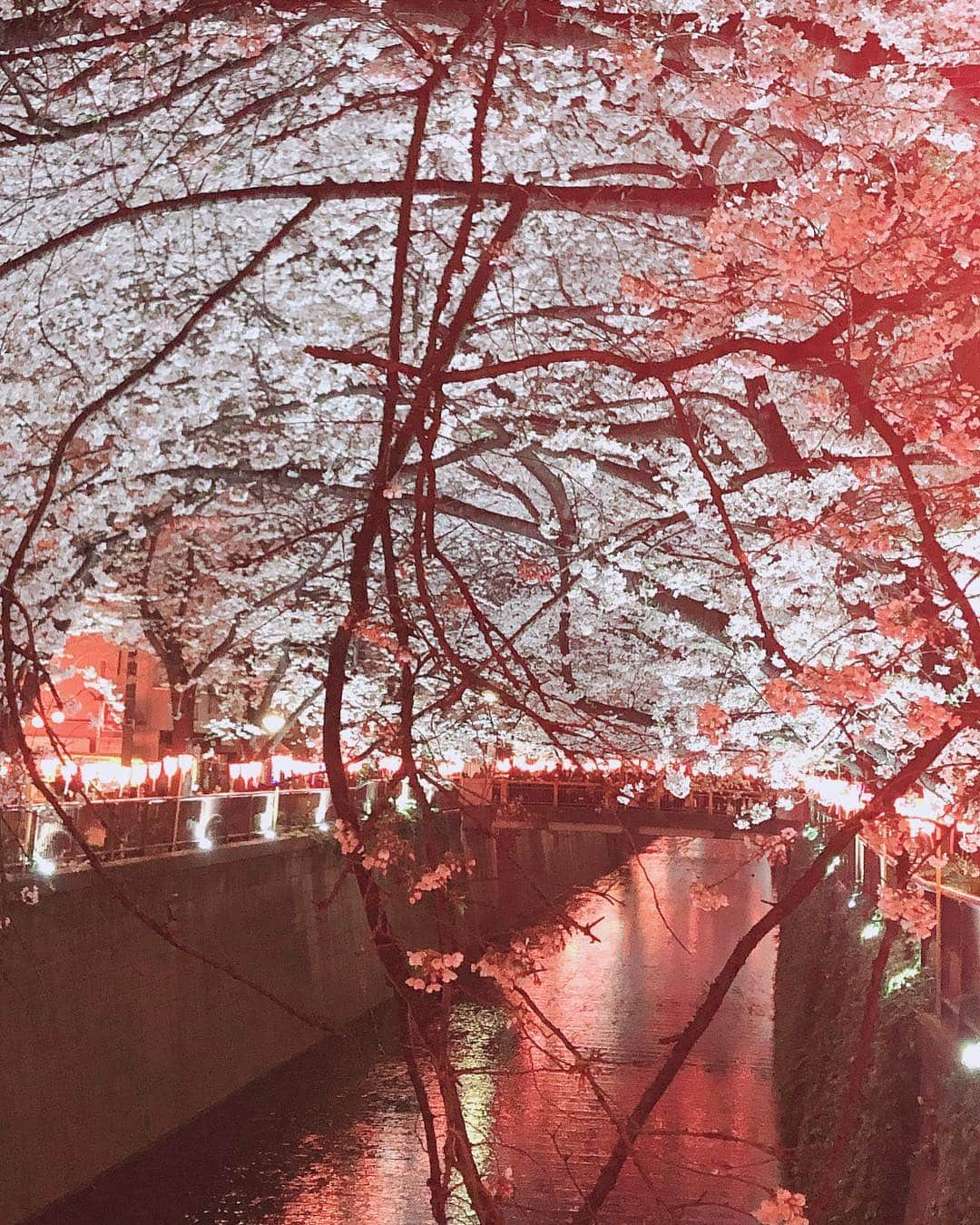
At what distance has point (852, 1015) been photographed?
13773 millimetres

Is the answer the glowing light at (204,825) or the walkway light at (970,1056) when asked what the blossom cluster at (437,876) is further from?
the glowing light at (204,825)

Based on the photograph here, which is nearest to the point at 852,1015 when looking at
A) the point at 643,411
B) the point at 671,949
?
the point at 643,411

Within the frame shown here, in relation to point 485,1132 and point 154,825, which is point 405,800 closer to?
point 485,1132

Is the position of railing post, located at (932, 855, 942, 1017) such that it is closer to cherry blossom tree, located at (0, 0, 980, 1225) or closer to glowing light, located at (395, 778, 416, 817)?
cherry blossom tree, located at (0, 0, 980, 1225)

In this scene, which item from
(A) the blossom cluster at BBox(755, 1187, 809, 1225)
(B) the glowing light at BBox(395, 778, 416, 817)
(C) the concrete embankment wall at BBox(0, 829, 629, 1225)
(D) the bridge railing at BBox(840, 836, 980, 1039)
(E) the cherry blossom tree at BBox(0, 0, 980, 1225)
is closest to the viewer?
(A) the blossom cluster at BBox(755, 1187, 809, 1225)

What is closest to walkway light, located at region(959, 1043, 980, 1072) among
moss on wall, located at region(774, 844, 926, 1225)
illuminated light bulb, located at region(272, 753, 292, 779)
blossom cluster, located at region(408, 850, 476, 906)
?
moss on wall, located at region(774, 844, 926, 1225)

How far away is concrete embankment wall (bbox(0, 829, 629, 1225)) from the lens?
39.9 ft

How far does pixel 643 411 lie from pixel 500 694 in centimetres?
955

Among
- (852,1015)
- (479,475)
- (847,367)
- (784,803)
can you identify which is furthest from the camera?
(784,803)

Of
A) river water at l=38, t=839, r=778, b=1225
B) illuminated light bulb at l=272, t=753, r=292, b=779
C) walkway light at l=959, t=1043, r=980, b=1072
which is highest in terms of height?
illuminated light bulb at l=272, t=753, r=292, b=779

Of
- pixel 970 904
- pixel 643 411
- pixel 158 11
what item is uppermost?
pixel 158 11

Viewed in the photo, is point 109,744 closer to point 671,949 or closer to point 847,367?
point 671,949

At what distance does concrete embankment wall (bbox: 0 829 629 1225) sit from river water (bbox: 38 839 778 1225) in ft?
1.50

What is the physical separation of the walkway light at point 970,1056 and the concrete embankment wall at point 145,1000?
3413mm
